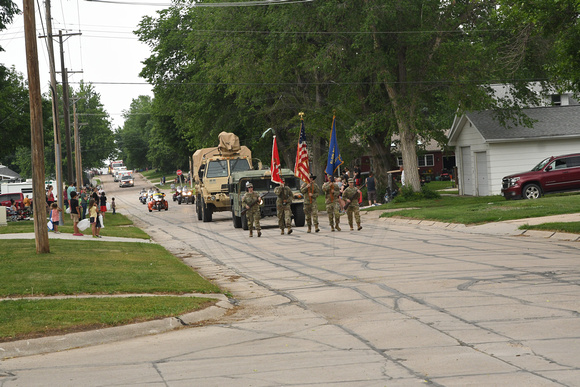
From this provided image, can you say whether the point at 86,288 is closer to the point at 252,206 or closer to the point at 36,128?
the point at 36,128

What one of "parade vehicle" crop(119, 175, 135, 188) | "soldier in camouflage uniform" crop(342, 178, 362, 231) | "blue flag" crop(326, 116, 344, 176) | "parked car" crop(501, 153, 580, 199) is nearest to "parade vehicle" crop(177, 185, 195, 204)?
"blue flag" crop(326, 116, 344, 176)

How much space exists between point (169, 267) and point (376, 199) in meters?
23.2

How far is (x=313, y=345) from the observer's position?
7758 mm

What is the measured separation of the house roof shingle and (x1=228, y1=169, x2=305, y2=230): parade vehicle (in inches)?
501

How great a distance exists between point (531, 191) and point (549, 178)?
36.6 inches

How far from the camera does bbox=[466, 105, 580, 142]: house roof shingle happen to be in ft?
117

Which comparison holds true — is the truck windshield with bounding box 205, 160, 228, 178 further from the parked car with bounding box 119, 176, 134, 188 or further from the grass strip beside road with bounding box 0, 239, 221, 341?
the parked car with bounding box 119, 176, 134, 188

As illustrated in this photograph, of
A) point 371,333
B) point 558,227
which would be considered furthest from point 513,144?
point 371,333

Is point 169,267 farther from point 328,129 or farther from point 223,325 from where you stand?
point 328,129

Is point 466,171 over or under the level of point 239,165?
under

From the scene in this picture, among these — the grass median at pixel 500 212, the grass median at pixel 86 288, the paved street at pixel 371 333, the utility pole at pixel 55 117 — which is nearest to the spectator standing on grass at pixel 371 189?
the grass median at pixel 500 212

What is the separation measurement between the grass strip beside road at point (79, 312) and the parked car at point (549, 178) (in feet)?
72.3

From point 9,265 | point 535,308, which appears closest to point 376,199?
point 9,265

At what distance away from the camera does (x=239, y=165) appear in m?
33.7
